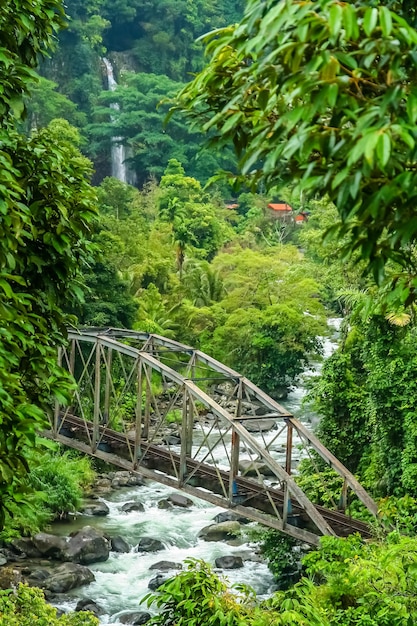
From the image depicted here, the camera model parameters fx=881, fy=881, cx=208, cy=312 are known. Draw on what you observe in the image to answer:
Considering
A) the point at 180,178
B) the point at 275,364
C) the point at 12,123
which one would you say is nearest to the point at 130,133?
the point at 180,178

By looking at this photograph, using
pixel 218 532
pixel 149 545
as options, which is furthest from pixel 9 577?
pixel 218 532

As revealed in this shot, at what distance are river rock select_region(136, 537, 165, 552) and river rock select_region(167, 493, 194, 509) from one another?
2712 mm

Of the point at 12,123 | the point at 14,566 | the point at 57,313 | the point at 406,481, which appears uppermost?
the point at 12,123

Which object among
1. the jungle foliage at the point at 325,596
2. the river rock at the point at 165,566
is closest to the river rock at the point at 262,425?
the river rock at the point at 165,566

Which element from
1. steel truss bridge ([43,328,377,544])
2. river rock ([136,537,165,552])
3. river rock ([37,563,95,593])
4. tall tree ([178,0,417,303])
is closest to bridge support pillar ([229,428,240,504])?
steel truss bridge ([43,328,377,544])

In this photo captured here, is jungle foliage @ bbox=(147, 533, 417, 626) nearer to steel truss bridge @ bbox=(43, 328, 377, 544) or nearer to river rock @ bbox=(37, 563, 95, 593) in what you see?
steel truss bridge @ bbox=(43, 328, 377, 544)

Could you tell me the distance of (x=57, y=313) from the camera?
5.71 m

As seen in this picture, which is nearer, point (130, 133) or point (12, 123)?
point (12, 123)

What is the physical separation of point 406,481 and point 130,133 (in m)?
37.0

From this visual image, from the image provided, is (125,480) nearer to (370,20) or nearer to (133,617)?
(133,617)

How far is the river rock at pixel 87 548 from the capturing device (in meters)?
15.6

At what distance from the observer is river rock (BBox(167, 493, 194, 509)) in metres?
19.2

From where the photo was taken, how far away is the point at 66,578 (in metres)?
14.4

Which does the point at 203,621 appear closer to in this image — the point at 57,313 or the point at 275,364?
the point at 57,313
